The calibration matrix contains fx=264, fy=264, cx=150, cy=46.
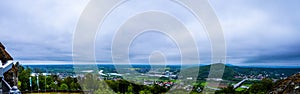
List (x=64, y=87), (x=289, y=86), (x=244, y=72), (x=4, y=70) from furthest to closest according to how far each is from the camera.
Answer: (x=64, y=87), (x=244, y=72), (x=4, y=70), (x=289, y=86)

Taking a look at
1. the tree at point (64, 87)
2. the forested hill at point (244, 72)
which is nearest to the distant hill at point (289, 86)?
the forested hill at point (244, 72)

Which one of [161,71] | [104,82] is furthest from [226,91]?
[104,82]

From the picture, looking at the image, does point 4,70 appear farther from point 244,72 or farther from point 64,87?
point 64,87

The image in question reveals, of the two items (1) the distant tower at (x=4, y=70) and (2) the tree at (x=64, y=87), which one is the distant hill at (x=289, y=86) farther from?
(2) the tree at (x=64, y=87)

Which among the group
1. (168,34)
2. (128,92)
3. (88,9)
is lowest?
(128,92)

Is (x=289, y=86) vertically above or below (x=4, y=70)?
below

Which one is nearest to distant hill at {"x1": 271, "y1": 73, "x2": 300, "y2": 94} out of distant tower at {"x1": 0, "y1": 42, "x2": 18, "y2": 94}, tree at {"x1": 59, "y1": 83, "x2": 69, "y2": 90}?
distant tower at {"x1": 0, "y1": 42, "x2": 18, "y2": 94}

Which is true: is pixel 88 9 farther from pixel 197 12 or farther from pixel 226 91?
pixel 226 91

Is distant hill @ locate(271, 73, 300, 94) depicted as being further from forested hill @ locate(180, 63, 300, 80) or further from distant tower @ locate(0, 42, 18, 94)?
distant tower @ locate(0, 42, 18, 94)

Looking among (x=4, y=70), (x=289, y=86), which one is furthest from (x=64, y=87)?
(x=289, y=86)
